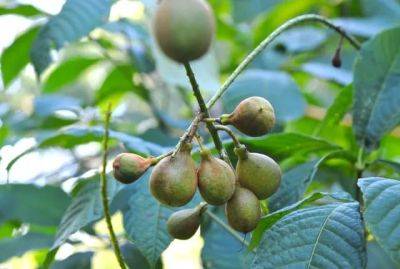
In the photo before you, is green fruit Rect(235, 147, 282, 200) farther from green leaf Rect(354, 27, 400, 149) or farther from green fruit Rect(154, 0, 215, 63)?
green leaf Rect(354, 27, 400, 149)

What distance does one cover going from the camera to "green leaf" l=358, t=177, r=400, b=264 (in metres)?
0.71

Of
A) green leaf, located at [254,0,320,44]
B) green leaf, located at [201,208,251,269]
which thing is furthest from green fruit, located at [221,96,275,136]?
green leaf, located at [254,0,320,44]

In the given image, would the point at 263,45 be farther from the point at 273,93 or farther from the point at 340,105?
the point at 273,93

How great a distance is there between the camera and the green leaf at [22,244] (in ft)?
4.28

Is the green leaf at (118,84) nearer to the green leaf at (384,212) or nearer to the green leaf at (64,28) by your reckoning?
the green leaf at (64,28)

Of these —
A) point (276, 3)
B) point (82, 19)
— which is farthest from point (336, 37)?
point (82, 19)

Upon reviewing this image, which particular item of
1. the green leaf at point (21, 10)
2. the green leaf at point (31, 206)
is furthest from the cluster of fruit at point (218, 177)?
the green leaf at point (21, 10)

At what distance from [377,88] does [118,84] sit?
3.02 feet

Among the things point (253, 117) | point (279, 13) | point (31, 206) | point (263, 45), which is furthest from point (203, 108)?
point (279, 13)

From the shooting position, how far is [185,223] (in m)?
0.81

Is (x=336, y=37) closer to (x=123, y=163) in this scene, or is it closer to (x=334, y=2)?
(x=334, y=2)

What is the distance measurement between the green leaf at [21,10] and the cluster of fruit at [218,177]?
2.71 feet

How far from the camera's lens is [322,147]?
3.72 feet

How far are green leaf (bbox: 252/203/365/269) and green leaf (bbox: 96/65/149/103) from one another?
1116 mm
